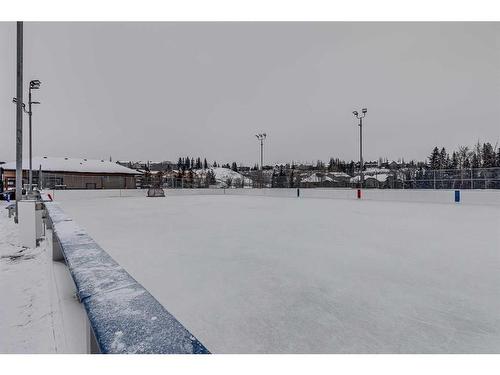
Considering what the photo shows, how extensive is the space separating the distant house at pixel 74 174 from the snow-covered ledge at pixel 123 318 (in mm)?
36006

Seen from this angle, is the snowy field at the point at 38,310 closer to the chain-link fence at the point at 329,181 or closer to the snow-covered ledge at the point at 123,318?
the snow-covered ledge at the point at 123,318

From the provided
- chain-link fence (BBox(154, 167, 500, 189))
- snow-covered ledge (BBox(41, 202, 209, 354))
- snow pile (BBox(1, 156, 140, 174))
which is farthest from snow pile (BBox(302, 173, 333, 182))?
snow-covered ledge (BBox(41, 202, 209, 354))

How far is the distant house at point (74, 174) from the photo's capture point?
3629 centimetres

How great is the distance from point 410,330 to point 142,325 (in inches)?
90.6

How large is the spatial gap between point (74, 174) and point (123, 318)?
46893mm

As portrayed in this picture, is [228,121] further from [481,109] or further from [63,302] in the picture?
[63,302]

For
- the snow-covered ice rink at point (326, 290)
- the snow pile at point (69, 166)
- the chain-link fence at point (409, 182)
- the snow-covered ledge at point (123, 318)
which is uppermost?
the snow pile at point (69, 166)

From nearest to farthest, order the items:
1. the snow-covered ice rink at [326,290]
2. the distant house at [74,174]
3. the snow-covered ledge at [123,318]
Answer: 1. the snow-covered ledge at [123,318]
2. the snow-covered ice rink at [326,290]
3. the distant house at [74,174]

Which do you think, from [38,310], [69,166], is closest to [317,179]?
[69,166]

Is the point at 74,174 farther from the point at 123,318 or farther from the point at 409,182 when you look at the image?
the point at 123,318

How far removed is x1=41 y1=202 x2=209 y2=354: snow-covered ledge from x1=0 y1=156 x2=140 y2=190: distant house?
3601 centimetres

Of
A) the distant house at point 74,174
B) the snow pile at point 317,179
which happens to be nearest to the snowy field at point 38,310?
the distant house at point 74,174

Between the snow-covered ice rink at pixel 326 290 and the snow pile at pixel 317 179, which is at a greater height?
the snow pile at pixel 317 179
